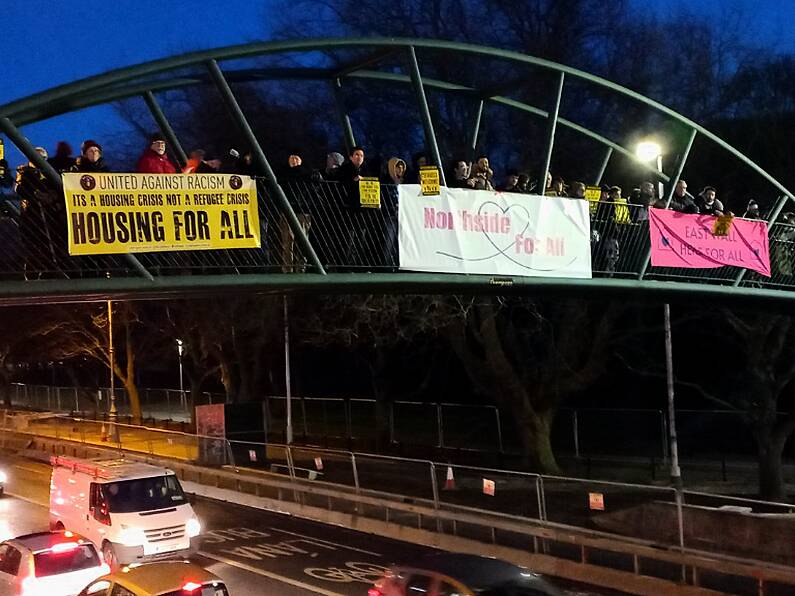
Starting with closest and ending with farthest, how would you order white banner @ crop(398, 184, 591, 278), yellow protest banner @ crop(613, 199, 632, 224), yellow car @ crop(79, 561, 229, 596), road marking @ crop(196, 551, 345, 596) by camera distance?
yellow car @ crop(79, 561, 229, 596), road marking @ crop(196, 551, 345, 596), white banner @ crop(398, 184, 591, 278), yellow protest banner @ crop(613, 199, 632, 224)

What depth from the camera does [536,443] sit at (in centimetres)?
2430

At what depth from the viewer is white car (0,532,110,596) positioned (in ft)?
32.9

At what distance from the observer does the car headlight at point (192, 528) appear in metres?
14.1

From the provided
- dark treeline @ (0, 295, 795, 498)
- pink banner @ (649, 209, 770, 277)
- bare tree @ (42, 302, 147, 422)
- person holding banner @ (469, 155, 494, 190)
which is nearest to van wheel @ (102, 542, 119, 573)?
person holding banner @ (469, 155, 494, 190)

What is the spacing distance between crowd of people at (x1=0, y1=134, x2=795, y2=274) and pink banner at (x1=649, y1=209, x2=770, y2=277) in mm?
305

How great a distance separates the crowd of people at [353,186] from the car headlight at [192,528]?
4509 millimetres

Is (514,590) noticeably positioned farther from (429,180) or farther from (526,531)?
(429,180)

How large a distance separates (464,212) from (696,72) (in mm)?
14986

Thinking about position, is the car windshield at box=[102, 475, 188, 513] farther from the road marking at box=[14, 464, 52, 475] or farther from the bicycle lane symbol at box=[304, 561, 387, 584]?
the road marking at box=[14, 464, 52, 475]

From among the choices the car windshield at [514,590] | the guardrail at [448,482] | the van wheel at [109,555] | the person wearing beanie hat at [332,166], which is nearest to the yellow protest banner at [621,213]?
the guardrail at [448,482]

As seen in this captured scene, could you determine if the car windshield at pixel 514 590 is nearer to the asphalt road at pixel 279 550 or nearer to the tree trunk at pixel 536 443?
the asphalt road at pixel 279 550

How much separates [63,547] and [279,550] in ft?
17.6

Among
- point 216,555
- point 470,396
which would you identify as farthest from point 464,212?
point 470,396

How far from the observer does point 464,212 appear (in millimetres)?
13508
